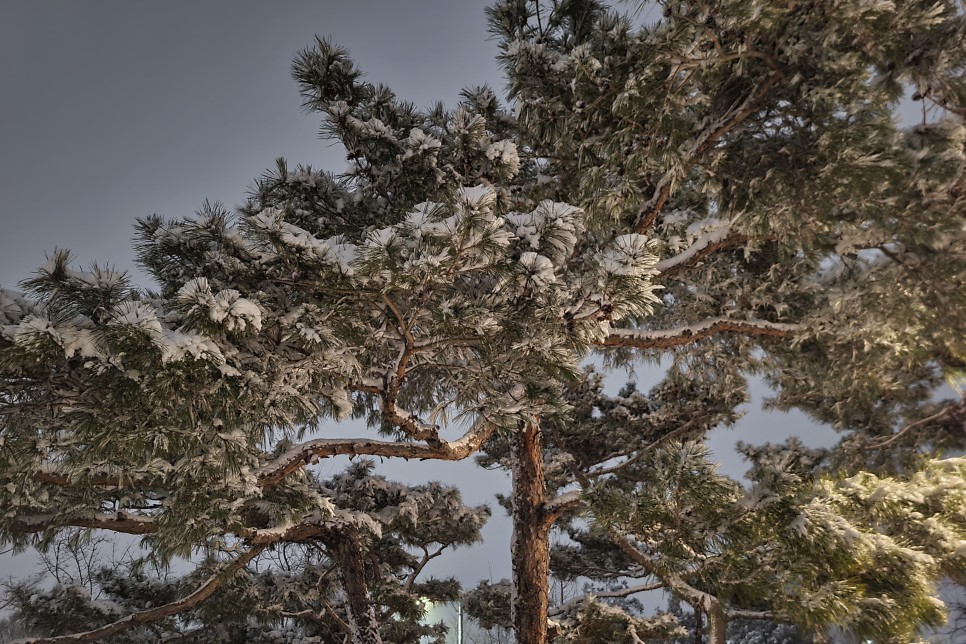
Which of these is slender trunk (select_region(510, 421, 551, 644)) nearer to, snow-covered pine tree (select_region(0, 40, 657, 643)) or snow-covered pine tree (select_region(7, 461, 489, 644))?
snow-covered pine tree (select_region(0, 40, 657, 643))

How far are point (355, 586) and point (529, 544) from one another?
2.12 m

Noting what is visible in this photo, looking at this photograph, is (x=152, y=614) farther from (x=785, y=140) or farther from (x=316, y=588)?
(x=785, y=140)

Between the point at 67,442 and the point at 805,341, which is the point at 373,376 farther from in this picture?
the point at 805,341

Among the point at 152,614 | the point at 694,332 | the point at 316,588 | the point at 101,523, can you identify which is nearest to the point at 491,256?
the point at 694,332

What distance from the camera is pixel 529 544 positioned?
385cm

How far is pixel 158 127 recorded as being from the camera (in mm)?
76875

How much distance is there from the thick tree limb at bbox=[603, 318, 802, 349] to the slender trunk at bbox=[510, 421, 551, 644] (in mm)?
954

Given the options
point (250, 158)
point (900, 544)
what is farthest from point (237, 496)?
point (250, 158)

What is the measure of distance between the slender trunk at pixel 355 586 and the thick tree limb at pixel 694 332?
323 centimetres

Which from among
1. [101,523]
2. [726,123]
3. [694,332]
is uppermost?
[726,123]

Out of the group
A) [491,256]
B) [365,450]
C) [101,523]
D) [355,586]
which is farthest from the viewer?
[355,586]

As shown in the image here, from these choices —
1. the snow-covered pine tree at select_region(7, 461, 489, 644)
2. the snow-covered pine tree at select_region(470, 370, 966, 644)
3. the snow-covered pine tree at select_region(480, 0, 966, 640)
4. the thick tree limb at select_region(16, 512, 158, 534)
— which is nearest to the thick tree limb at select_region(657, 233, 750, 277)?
the snow-covered pine tree at select_region(480, 0, 966, 640)

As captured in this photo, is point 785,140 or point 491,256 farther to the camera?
point 785,140

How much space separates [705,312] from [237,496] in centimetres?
365
